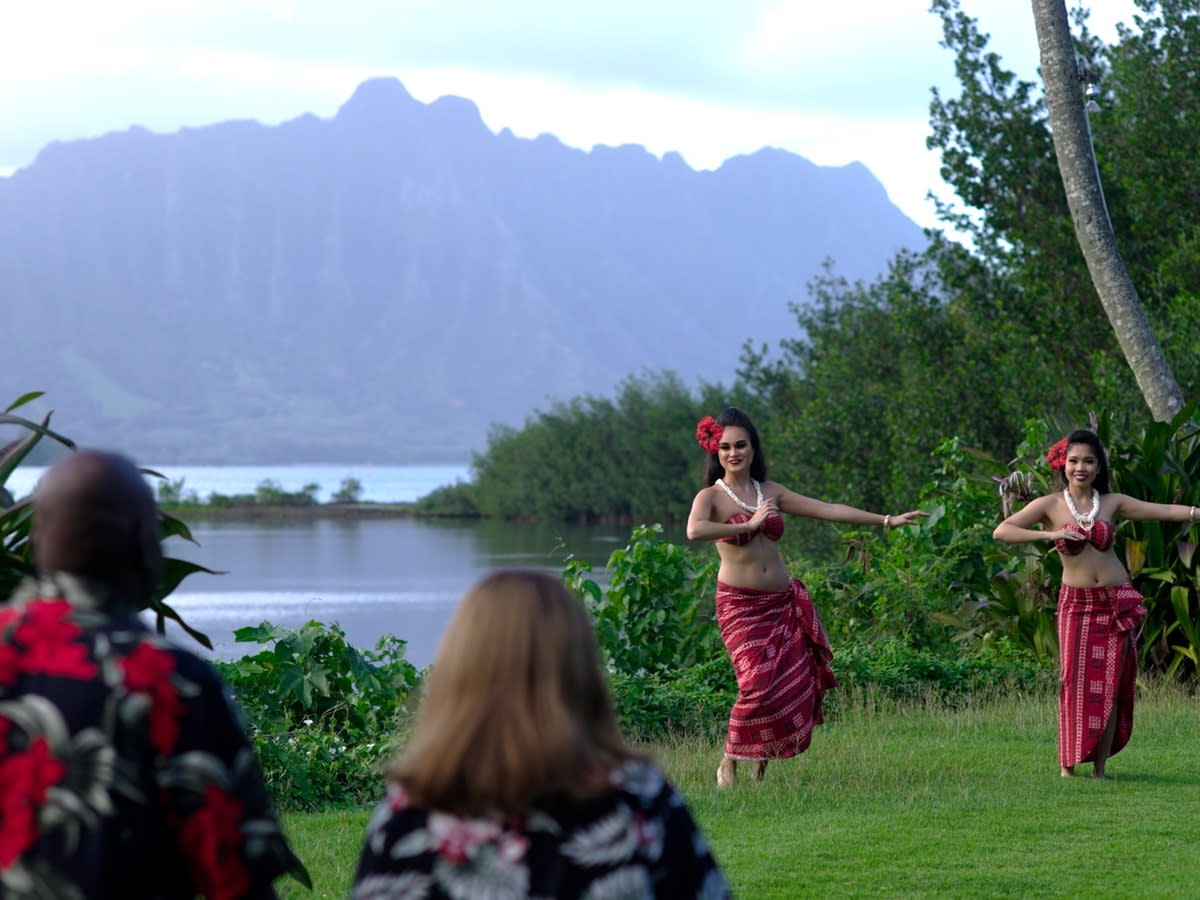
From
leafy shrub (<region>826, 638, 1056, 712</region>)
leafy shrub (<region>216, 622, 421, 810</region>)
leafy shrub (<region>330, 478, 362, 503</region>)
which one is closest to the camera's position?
leafy shrub (<region>216, 622, 421, 810</region>)

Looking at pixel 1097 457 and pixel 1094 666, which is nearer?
pixel 1094 666

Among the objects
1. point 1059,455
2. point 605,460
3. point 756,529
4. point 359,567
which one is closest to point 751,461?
point 756,529

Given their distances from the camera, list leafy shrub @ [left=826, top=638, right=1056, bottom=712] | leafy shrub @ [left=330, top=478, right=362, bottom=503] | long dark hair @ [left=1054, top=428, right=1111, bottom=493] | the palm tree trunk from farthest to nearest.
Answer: leafy shrub @ [left=330, top=478, right=362, bottom=503] < the palm tree trunk < leafy shrub @ [left=826, top=638, right=1056, bottom=712] < long dark hair @ [left=1054, top=428, right=1111, bottom=493]

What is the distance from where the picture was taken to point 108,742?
234cm

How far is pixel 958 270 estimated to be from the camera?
2077cm

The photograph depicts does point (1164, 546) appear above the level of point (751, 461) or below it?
below

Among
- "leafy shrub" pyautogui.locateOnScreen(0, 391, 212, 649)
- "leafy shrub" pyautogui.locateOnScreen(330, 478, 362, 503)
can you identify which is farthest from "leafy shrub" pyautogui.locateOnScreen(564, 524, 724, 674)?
"leafy shrub" pyautogui.locateOnScreen(330, 478, 362, 503)

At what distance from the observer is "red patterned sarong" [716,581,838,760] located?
7.21 meters

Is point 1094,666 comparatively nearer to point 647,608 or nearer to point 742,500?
point 742,500

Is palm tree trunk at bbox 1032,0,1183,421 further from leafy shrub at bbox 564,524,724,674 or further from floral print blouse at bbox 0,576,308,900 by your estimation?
floral print blouse at bbox 0,576,308,900

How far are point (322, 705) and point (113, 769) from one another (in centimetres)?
645

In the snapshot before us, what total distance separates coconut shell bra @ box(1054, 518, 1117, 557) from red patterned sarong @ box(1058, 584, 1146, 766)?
19cm

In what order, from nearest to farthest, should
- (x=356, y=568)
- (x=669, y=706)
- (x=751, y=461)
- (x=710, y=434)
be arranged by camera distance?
1. (x=751, y=461)
2. (x=710, y=434)
3. (x=669, y=706)
4. (x=356, y=568)

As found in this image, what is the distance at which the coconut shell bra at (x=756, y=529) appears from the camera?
724 cm
